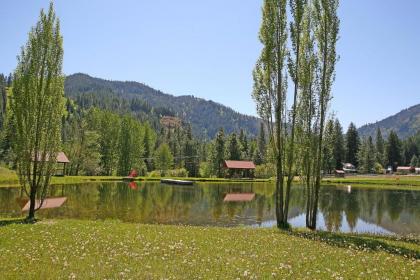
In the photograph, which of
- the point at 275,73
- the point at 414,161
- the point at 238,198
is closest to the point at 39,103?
the point at 275,73

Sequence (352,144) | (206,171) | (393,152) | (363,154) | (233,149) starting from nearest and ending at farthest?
(206,171)
(233,149)
(352,144)
(363,154)
(393,152)

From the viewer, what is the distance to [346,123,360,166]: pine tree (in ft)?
429

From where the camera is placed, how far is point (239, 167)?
335ft

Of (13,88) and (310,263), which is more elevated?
(13,88)

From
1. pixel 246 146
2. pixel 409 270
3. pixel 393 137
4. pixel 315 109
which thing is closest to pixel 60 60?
pixel 315 109

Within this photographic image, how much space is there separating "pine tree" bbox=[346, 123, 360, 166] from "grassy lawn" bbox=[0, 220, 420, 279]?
122m

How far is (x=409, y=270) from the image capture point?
11234 mm

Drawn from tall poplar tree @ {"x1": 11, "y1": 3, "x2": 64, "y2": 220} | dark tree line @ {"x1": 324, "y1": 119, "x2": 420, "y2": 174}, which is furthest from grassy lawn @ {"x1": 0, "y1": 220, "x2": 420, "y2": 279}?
dark tree line @ {"x1": 324, "y1": 119, "x2": 420, "y2": 174}

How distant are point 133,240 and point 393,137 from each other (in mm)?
145487

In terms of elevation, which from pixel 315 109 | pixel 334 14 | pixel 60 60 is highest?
pixel 334 14

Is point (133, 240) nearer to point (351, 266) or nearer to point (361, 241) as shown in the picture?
point (351, 266)

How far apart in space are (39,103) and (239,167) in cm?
8194

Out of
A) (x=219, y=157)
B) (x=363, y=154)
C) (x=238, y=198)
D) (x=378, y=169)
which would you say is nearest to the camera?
(x=238, y=198)

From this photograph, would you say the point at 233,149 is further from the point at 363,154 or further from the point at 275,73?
the point at 275,73
